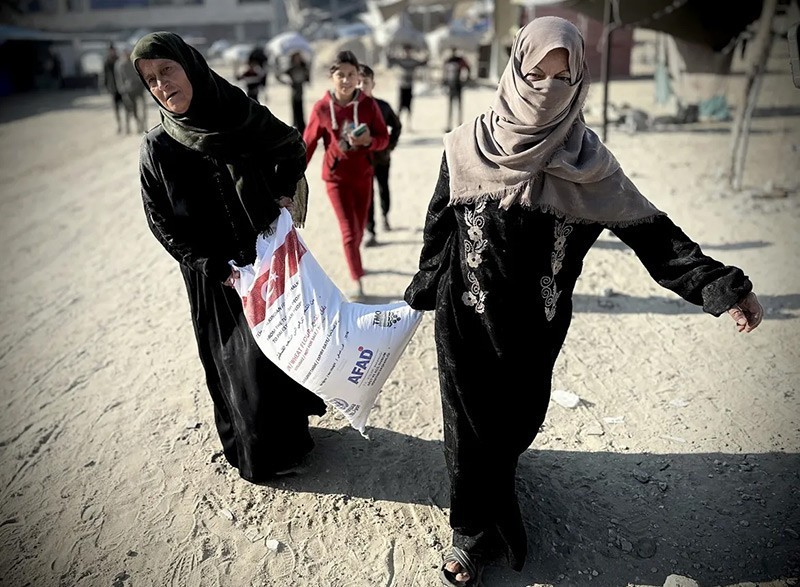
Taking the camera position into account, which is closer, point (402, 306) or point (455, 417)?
point (455, 417)

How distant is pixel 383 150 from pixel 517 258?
10.2ft

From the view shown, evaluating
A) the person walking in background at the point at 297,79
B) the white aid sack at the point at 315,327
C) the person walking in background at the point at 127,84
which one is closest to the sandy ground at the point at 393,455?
the white aid sack at the point at 315,327

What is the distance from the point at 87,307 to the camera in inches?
193

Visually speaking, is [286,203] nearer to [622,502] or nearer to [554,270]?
[554,270]

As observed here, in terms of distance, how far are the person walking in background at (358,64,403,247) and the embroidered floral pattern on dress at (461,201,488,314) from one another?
110 inches

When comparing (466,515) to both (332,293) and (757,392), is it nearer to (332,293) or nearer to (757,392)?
(332,293)

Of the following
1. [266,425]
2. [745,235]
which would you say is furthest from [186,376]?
[745,235]

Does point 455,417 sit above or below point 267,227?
below

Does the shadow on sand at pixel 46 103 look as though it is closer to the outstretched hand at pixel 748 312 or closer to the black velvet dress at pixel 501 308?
the black velvet dress at pixel 501 308

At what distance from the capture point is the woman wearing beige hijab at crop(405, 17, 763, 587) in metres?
1.86

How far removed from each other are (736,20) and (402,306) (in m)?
11.3

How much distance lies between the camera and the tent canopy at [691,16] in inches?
404

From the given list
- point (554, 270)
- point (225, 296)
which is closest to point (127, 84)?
point (225, 296)

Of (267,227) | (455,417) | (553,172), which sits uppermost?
(553,172)
